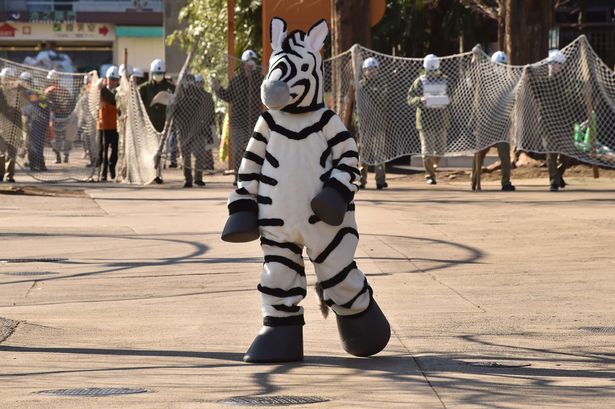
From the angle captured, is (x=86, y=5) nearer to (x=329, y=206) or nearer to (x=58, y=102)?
(x=58, y=102)

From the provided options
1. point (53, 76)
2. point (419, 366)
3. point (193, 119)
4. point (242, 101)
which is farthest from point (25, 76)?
point (419, 366)

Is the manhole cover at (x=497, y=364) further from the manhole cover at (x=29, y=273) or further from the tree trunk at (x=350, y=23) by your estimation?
the tree trunk at (x=350, y=23)

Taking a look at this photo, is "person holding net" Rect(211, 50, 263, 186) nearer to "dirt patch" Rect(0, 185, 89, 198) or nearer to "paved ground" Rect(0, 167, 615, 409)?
"dirt patch" Rect(0, 185, 89, 198)

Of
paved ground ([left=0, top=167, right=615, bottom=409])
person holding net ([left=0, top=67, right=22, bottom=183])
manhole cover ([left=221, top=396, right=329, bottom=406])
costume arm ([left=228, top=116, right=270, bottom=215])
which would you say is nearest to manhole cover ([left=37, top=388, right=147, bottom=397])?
paved ground ([left=0, top=167, right=615, bottom=409])

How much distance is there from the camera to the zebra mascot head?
754 centimetres

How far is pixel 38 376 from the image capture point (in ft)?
23.0

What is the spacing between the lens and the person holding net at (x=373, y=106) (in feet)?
67.1

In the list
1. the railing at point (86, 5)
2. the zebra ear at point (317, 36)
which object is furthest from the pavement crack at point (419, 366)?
the railing at point (86, 5)

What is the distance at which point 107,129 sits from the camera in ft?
79.3

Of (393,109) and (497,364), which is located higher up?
(393,109)

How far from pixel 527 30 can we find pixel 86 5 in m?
40.3

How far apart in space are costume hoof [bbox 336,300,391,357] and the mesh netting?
490 inches

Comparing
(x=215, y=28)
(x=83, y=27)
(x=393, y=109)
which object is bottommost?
(x=393, y=109)

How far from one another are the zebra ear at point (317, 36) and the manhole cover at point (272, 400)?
2282 mm
